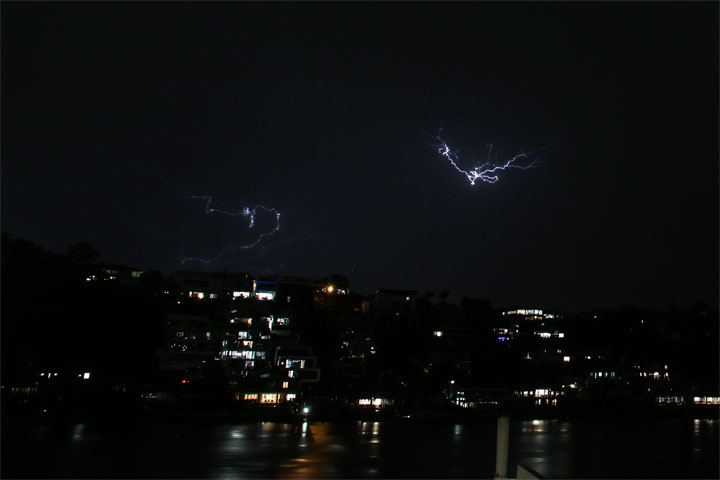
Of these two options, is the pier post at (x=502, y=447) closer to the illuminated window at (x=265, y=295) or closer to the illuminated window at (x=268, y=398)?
the illuminated window at (x=268, y=398)

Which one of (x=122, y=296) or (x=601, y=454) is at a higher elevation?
(x=122, y=296)

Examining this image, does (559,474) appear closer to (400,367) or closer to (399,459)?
(399,459)

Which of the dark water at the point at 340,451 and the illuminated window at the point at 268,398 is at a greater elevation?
the illuminated window at the point at 268,398

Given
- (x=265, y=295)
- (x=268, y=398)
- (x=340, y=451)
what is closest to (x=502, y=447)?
(x=340, y=451)

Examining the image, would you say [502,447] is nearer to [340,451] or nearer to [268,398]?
[340,451]

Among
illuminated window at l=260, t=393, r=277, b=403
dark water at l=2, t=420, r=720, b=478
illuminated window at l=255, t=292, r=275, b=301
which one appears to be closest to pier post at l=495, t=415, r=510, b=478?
→ dark water at l=2, t=420, r=720, b=478

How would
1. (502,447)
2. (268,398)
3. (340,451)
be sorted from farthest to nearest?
(268,398) < (340,451) < (502,447)

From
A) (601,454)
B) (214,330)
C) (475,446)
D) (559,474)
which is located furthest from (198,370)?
(601,454)

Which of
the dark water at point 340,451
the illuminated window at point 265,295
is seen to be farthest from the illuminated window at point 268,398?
the illuminated window at point 265,295
